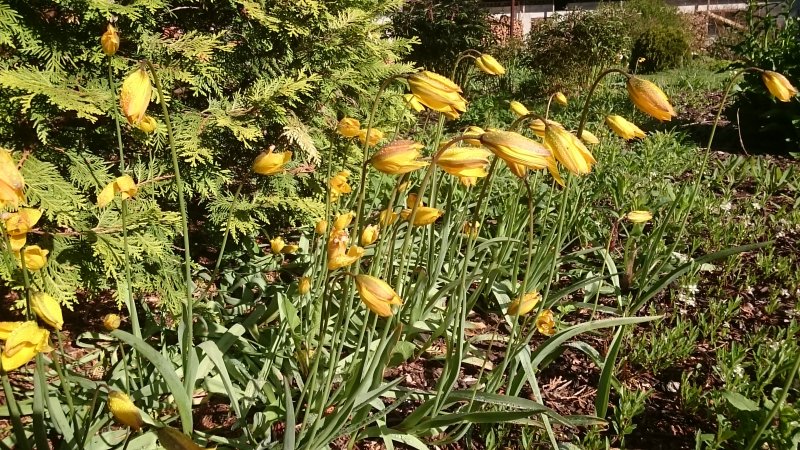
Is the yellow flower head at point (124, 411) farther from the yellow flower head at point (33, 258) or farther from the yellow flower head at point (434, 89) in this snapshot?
the yellow flower head at point (434, 89)

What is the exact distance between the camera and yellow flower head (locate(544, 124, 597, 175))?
4.09 feet

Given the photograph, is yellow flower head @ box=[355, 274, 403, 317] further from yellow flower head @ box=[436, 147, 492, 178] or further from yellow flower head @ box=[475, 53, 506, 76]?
yellow flower head @ box=[475, 53, 506, 76]

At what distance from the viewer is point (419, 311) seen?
2066 millimetres

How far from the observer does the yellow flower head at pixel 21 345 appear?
3.59 ft

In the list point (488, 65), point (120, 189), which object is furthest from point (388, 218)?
point (488, 65)

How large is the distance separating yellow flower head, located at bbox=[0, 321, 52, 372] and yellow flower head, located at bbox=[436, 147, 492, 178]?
861 mm

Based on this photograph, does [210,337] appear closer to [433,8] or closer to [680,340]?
[680,340]

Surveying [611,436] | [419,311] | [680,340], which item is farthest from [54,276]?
[680,340]

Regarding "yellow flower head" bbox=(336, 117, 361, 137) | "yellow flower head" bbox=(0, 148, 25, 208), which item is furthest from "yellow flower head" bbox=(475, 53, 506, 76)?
"yellow flower head" bbox=(0, 148, 25, 208)

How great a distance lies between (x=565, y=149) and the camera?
1.26m

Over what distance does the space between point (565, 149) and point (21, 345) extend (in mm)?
1139

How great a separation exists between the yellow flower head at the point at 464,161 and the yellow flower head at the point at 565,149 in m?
0.15

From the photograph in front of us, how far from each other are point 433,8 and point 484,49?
1.13 metres

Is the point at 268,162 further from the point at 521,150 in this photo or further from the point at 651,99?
the point at 651,99
